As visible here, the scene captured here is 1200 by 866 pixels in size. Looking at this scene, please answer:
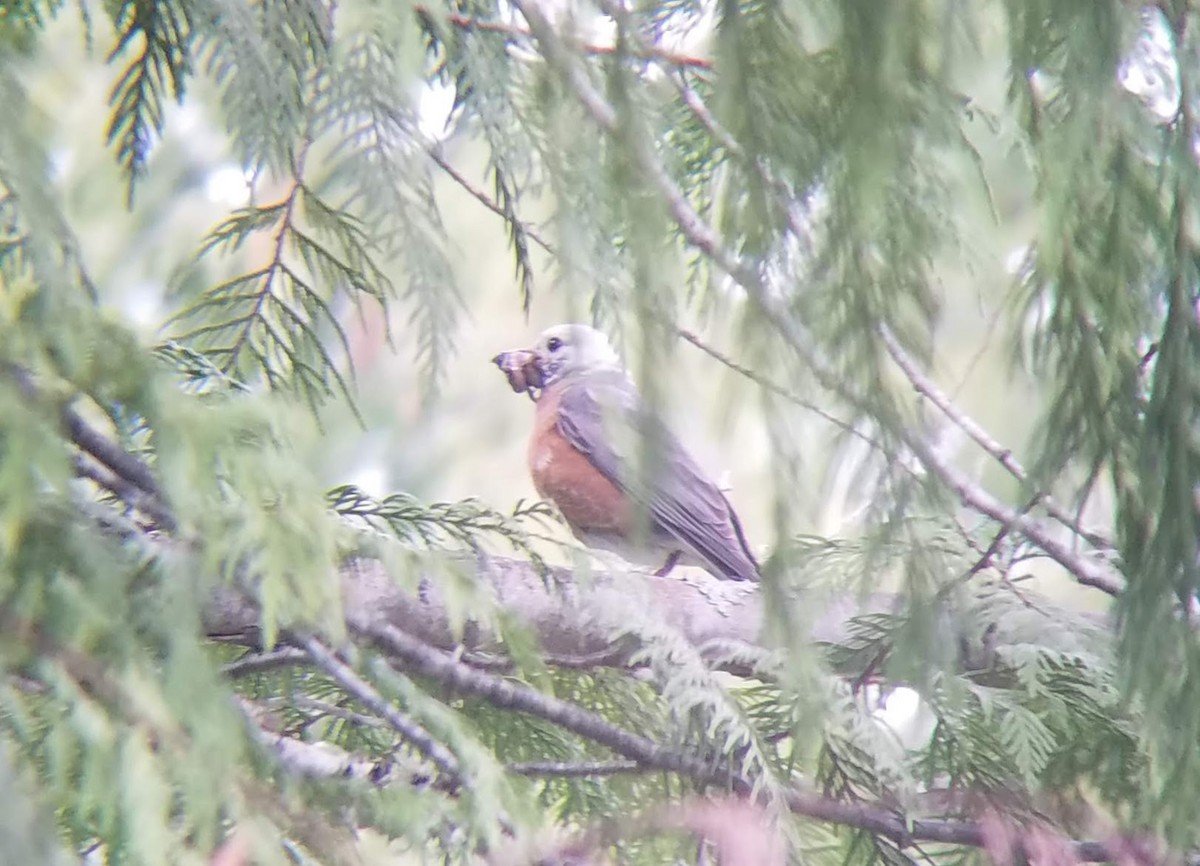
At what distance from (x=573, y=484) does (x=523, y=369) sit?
0.42m

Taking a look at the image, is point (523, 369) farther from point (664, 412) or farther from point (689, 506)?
point (664, 412)

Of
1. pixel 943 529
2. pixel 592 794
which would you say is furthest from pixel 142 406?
pixel 943 529

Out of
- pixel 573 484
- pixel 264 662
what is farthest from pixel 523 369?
pixel 264 662

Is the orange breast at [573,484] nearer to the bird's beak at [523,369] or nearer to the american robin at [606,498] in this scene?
the american robin at [606,498]

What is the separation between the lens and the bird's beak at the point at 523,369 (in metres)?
2.96

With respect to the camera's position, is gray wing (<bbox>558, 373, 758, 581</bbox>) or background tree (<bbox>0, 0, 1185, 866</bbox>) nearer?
background tree (<bbox>0, 0, 1185, 866</bbox>)

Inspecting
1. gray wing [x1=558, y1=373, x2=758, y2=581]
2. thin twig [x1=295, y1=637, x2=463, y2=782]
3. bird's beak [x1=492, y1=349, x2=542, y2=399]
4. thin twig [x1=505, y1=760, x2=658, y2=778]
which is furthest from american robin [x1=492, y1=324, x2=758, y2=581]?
thin twig [x1=295, y1=637, x2=463, y2=782]

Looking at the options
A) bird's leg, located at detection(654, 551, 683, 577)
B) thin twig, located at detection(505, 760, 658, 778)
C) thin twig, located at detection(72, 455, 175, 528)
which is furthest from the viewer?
bird's leg, located at detection(654, 551, 683, 577)

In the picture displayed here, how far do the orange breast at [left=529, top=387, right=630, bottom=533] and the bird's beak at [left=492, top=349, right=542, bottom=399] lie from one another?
223 millimetres

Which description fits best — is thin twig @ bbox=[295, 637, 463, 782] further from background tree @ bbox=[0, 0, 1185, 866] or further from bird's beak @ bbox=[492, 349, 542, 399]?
bird's beak @ bbox=[492, 349, 542, 399]

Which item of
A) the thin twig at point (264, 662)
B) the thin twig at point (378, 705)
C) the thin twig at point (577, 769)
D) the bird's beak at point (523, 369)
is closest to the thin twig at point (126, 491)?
the thin twig at point (378, 705)

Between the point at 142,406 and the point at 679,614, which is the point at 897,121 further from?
the point at 679,614

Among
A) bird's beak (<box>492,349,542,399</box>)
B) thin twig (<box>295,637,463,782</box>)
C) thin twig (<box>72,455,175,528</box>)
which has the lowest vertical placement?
thin twig (<box>295,637,463,782</box>)

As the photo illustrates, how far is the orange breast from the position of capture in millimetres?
2598
